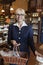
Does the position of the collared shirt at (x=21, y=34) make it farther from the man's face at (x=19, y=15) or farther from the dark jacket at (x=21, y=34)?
the man's face at (x=19, y=15)

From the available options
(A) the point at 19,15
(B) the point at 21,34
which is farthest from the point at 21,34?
(A) the point at 19,15

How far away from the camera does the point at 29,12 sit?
10.8 meters

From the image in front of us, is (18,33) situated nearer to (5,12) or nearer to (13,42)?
(13,42)

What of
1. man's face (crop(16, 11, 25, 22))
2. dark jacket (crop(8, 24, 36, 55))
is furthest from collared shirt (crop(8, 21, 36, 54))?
man's face (crop(16, 11, 25, 22))

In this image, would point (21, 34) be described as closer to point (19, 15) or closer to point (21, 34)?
point (21, 34)

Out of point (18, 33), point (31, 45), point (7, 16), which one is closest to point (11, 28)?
point (18, 33)

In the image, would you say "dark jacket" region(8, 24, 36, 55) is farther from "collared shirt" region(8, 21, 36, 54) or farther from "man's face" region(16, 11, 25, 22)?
"man's face" region(16, 11, 25, 22)

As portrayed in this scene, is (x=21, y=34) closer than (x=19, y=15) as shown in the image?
No

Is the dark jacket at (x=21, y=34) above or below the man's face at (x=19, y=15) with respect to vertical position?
below

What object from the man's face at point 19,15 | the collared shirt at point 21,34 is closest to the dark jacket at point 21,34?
the collared shirt at point 21,34

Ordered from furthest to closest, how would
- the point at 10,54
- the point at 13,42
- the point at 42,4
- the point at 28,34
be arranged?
the point at 42,4
the point at 28,34
the point at 13,42
the point at 10,54

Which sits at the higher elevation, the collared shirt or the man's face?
the man's face

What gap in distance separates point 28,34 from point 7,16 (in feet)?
39.5

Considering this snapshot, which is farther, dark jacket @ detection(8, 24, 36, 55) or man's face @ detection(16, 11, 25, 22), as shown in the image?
dark jacket @ detection(8, 24, 36, 55)
